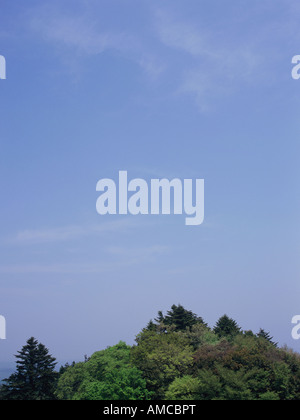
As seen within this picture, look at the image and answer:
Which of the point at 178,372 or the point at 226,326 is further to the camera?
the point at 226,326

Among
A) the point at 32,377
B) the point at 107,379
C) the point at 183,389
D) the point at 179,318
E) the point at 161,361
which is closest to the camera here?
the point at 183,389

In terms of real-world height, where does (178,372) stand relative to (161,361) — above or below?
A: below

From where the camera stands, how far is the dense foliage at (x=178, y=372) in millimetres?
42938

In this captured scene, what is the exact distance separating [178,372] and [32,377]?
17.0 m

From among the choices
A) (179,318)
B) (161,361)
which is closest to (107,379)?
(161,361)

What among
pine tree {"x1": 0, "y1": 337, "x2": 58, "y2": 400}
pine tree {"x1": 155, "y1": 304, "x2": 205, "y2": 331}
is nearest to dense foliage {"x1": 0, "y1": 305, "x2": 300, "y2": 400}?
pine tree {"x1": 0, "y1": 337, "x2": 58, "y2": 400}

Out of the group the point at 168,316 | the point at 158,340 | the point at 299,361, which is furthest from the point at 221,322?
the point at 299,361

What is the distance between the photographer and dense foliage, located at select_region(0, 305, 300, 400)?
141ft

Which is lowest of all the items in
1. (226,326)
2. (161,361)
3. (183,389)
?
(183,389)

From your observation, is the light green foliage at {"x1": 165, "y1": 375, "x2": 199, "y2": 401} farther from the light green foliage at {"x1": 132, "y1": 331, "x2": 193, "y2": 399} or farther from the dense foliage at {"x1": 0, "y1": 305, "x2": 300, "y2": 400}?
the light green foliage at {"x1": 132, "y1": 331, "x2": 193, "y2": 399}

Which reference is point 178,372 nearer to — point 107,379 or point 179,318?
point 107,379

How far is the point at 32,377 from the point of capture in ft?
174
